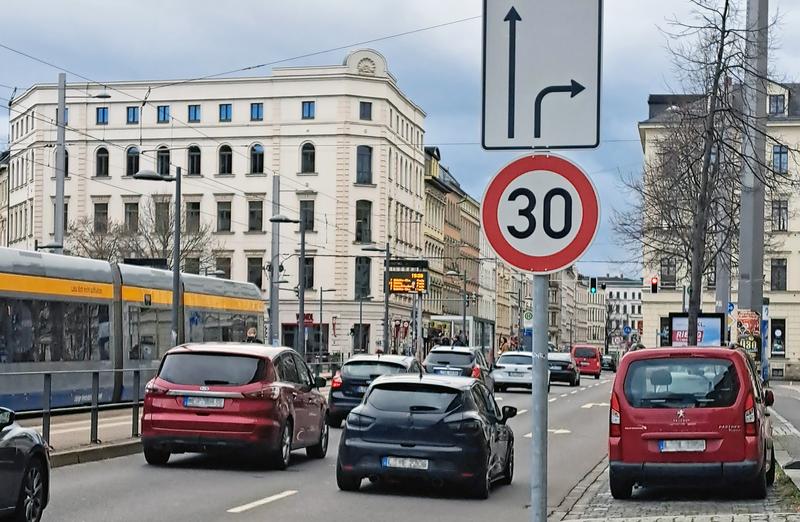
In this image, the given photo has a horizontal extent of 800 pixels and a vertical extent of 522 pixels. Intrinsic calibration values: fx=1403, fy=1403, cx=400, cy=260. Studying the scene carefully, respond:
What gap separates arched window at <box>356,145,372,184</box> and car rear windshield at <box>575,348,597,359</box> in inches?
952

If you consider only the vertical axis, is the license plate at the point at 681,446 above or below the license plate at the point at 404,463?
above

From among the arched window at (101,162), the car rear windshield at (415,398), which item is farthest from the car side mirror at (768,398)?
the arched window at (101,162)

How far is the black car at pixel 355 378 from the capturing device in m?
27.8

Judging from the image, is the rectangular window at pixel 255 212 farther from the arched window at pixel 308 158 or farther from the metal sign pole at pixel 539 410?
the metal sign pole at pixel 539 410

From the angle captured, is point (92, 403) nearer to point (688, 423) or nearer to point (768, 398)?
point (688, 423)

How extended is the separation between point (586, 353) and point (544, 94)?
7306cm

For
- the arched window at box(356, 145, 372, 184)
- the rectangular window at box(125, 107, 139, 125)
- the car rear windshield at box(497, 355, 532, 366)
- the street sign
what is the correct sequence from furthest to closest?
the arched window at box(356, 145, 372, 184)
the rectangular window at box(125, 107, 139, 125)
the car rear windshield at box(497, 355, 532, 366)
the street sign

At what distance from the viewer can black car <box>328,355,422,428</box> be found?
27828mm

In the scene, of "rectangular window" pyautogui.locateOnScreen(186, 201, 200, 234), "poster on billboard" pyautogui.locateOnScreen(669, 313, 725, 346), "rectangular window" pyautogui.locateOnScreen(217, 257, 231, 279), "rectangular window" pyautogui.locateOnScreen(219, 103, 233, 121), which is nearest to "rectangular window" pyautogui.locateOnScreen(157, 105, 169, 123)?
"rectangular window" pyautogui.locateOnScreen(219, 103, 233, 121)

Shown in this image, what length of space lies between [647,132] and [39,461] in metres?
88.6

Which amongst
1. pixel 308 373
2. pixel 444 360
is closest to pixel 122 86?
pixel 444 360

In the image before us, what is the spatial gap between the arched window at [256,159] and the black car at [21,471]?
85.3m

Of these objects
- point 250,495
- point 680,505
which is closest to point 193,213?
point 250,495

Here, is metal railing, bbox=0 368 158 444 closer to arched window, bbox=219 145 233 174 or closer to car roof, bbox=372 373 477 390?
car roof, bbox=372 373 477 390
